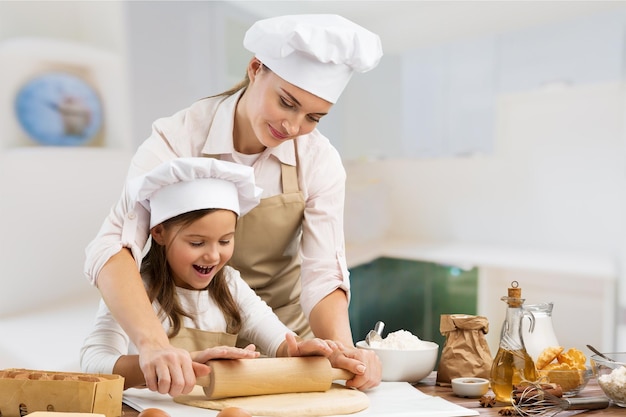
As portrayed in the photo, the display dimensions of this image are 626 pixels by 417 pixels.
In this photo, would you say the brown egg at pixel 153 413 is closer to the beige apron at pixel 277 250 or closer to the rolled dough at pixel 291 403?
the rolled dough at pixel 291 403

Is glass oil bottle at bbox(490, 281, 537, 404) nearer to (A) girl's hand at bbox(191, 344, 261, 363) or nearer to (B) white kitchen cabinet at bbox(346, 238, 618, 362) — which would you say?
(A) girl's hand at bbox(191, 344, 261, 363)

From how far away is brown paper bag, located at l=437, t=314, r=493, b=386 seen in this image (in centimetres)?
126

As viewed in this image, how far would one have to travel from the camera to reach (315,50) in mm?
1420

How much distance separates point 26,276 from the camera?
2520mm

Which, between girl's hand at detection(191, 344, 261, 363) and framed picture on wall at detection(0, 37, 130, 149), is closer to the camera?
girl's hand at detection(191, 344, 261, 363)

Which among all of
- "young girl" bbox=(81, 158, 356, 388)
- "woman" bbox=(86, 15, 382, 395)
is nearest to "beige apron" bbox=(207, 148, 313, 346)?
"woman" bbox=(86, 15, 382, 395)

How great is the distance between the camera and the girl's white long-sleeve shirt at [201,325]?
4.11 ft

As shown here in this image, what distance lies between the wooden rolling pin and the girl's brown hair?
27 centimetres

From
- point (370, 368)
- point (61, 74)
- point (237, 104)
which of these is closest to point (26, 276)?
point (61, 74)

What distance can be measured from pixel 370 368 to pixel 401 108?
10.7 feet

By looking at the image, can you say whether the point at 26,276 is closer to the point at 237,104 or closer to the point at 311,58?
the point at 237,104

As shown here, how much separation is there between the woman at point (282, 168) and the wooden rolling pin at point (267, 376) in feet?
0.29

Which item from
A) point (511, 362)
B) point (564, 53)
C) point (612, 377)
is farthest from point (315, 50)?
point (564, 53)

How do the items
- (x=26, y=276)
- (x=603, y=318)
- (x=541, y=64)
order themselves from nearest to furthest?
(x=26, y=276) < (x=603, y=318) < (x=541, y=64)
